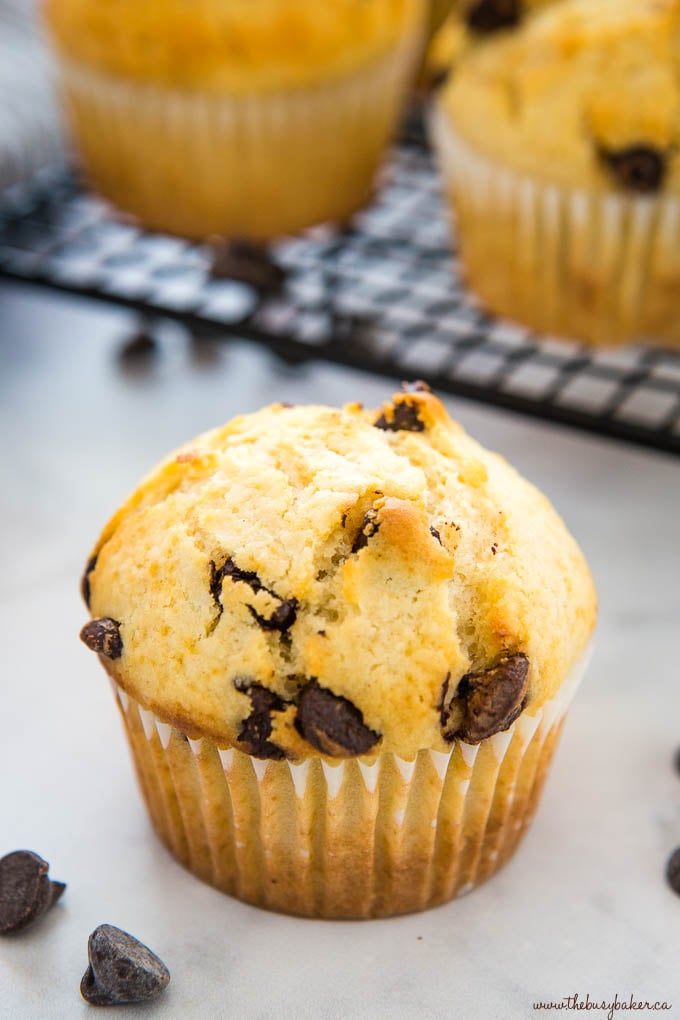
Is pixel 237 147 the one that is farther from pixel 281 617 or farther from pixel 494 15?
pixel 281 617

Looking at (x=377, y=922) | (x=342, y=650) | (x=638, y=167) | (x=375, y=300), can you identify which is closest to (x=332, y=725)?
(x=342, y=650)

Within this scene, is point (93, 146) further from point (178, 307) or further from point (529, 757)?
point (529, 757)

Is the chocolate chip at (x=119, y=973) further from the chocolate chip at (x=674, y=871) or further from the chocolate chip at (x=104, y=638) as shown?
the chocolate chip at (x=674, y=871)

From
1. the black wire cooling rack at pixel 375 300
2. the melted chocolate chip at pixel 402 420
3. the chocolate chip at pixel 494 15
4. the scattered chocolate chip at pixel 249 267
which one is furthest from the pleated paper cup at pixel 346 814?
the chocolate chip at pixel 494 15

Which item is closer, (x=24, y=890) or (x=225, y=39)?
(x=24, y=890)

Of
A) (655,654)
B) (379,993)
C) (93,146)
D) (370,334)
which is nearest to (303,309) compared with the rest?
(370,334)

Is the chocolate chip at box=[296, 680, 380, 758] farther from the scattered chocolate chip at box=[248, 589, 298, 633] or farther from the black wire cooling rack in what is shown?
the black wire cooling rack
